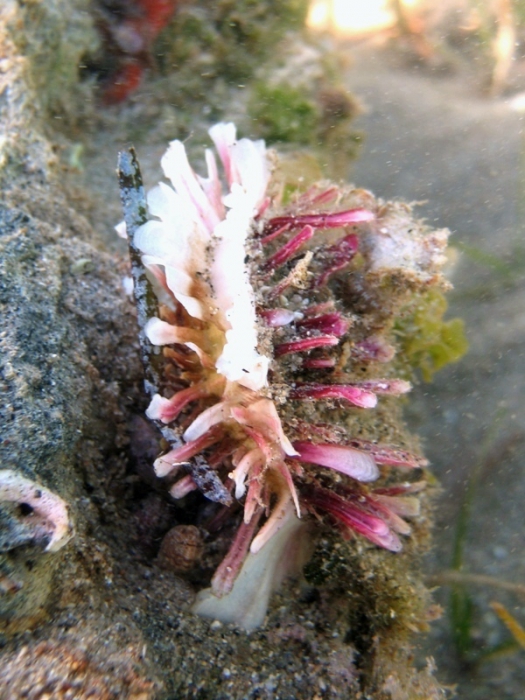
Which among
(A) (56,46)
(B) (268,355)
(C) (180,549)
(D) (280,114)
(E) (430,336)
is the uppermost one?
(A) (56,46)

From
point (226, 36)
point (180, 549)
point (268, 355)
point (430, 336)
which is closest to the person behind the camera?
point (268, 355)

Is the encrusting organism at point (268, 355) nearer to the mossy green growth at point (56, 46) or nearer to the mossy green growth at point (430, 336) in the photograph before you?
the mossy green growth at point (430, 336)

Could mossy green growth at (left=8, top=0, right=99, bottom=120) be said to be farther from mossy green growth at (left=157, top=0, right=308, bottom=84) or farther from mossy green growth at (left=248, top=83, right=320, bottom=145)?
mossy green growth at (left=248, top=83, right=320, bottom=145)

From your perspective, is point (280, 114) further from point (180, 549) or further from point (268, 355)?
point (180, 549)

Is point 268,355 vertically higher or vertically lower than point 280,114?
lower

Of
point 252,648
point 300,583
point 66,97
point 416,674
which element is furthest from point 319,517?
point 66,97

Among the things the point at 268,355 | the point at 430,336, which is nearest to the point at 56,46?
the point at 268,355

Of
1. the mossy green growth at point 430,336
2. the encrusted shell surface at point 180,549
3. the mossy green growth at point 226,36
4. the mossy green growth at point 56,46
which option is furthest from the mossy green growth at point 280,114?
the encrusted shell surface at point 180,549
